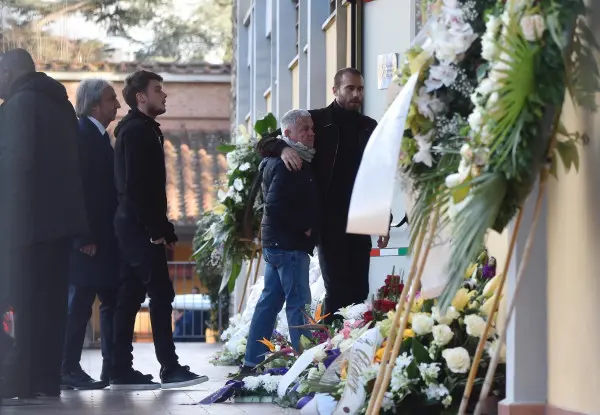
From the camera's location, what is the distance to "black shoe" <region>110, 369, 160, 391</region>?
367 inches

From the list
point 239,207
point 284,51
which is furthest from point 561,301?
point 284,51

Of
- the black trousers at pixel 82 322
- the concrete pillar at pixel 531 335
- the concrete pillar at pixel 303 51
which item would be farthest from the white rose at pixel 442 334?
the concrete pillar at pixel 303 51

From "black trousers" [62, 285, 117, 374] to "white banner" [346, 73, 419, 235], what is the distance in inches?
187

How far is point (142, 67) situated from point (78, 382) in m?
20.9

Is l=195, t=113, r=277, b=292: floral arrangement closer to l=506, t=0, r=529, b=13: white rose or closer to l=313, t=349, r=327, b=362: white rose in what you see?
l=313, t=349, r=327, b=362: white rose

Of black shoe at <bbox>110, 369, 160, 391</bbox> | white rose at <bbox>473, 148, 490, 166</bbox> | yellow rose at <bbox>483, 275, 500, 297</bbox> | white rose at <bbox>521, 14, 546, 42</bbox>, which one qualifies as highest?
white rose at <bbox>521, 14, 546, 42</bbox>

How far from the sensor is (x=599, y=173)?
5.04 meters

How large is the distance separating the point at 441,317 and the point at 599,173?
1.54m

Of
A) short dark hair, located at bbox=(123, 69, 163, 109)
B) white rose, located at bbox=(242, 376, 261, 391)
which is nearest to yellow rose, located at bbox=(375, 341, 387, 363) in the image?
white rose, located at bbox=(242, 376, 261, 391)

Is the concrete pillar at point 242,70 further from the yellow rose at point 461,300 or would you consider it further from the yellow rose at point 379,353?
the yellow rose at point 461,300

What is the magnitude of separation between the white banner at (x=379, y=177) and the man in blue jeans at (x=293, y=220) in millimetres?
3431

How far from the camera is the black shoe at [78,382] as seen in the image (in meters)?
9.51

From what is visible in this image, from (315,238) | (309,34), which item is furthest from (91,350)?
(315,238)

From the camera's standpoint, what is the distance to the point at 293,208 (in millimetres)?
8844
